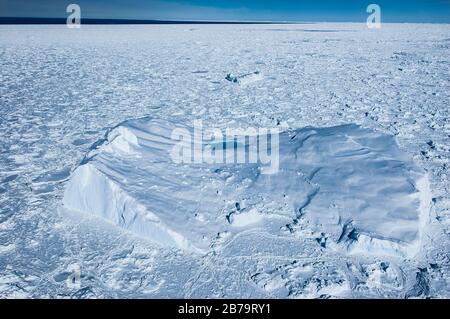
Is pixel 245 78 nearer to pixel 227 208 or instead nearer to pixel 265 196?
pixel 265 196

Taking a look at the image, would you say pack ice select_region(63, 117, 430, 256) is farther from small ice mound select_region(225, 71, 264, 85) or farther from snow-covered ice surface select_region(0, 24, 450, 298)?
small ice mound select_region(225, 71, 264, 85)

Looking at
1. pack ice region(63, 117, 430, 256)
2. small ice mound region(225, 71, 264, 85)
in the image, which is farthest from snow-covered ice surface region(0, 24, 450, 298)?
small ice mound region(225, 71, 264, 85)

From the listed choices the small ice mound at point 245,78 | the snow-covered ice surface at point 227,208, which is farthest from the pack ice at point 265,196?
the small ice mound at point 245,78

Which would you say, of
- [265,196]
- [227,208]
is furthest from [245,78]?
[227,208]

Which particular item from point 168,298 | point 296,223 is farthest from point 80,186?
point 296,223

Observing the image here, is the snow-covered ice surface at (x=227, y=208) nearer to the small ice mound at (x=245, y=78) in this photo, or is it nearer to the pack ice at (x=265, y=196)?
the pack ice at (x=265, y=196)

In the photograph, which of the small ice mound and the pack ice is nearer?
the pack ice

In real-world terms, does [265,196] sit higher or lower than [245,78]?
lower

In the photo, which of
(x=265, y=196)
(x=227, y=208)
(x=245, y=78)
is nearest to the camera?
(x=227, y=208)
